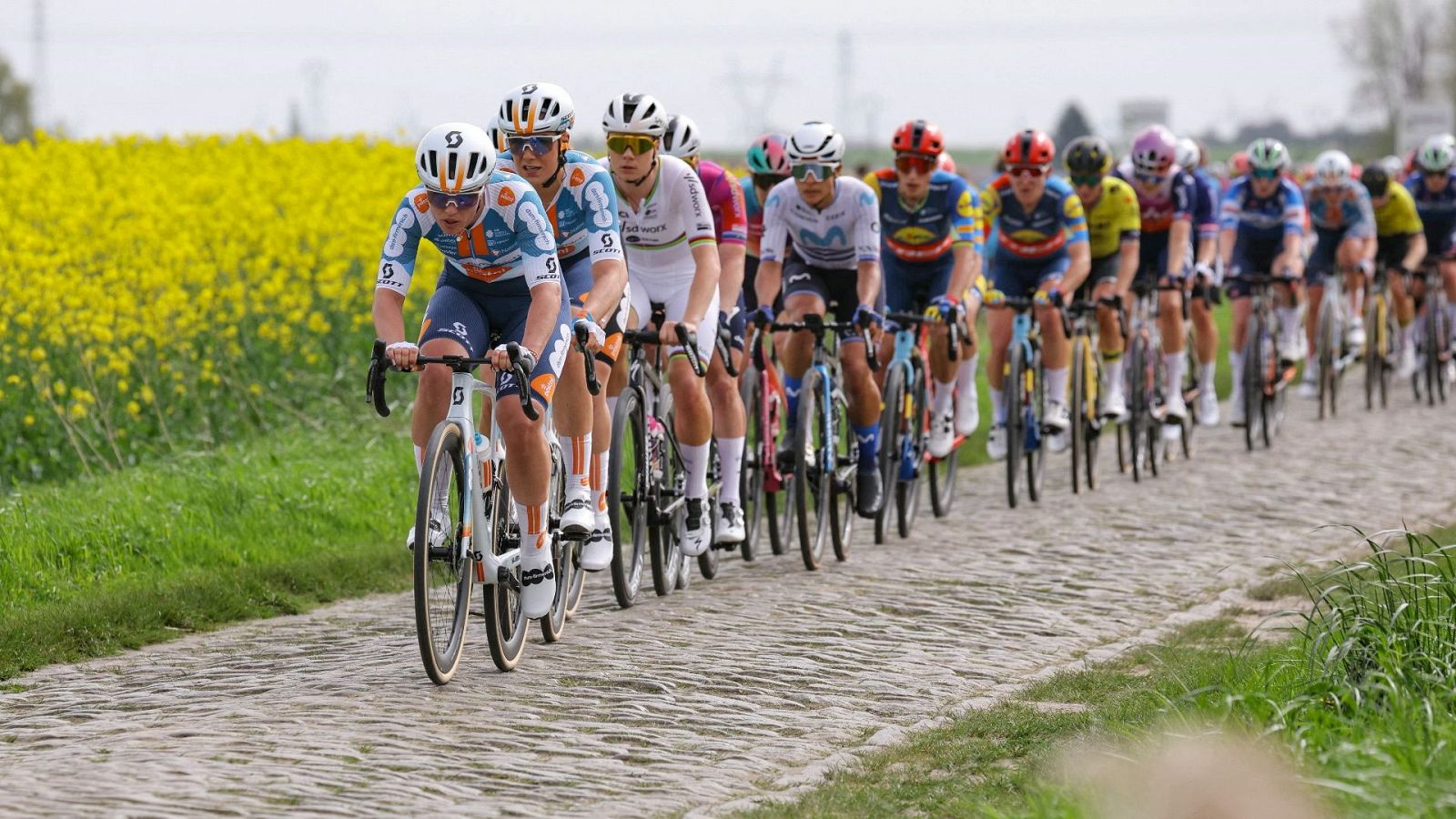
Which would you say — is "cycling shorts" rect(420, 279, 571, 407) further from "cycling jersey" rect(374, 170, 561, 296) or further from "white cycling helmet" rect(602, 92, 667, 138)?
"white cycling helmet" rect(602, 92, 667, 138)

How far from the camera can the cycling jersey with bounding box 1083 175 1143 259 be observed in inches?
564

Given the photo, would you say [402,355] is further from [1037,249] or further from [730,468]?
[1037,249]

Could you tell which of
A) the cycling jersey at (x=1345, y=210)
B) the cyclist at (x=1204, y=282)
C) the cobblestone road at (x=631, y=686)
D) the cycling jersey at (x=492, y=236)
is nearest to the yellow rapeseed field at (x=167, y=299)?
the cobblestone road at (x=631, y=686)

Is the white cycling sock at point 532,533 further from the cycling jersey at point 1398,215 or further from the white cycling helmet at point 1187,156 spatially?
the cycling jersey at point 1398,215

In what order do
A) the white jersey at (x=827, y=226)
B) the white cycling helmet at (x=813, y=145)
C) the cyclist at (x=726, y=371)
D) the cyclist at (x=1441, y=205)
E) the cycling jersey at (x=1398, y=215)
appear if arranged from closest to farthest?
the cyclist at (x=726, y=371), the white cycling helmet at (x=813, y=145), the white jersey at (x=827, y=226), the cycling jersey at (x=1398, y=215), the cyclist at (x=1441, y=205)

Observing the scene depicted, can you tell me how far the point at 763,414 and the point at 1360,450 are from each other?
7.14 meters

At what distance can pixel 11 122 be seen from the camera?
9006cm

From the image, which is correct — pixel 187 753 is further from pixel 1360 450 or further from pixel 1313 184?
pixel 1313 184

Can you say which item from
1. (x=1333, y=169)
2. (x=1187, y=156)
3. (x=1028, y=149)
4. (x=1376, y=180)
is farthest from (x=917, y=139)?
(x=1376, y=180)

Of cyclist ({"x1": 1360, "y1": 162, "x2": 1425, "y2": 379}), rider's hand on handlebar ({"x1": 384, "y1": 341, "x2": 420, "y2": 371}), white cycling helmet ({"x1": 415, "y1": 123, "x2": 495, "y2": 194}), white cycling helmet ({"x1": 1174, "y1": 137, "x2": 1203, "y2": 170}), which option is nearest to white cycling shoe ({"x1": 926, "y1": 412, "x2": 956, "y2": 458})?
white cycling helmet ({"x1": 1174, "y1": 137, "x2": 1203, "y2": 170})

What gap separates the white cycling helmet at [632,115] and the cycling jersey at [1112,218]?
5.74 meters

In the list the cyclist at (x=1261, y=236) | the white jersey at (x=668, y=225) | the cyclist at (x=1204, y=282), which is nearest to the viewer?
the white jersey at (x=668, y=225)

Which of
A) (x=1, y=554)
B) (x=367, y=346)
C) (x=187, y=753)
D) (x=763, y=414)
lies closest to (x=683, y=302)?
(x=763, y=414)

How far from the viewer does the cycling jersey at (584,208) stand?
834 cm
